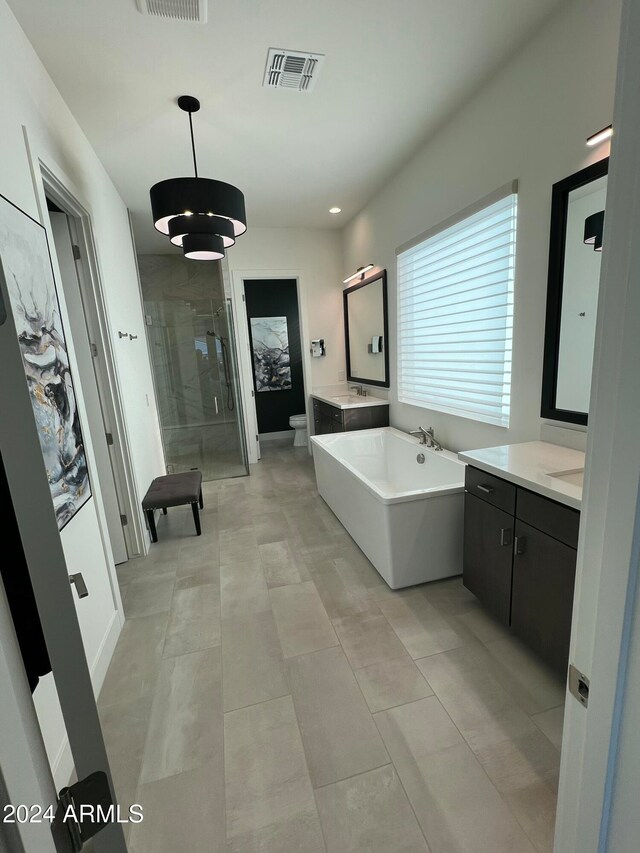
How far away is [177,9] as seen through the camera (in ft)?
5.57

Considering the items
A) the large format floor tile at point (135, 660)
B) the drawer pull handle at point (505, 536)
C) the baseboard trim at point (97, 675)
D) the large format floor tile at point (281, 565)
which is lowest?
the large format floor tile at point (135, 660)

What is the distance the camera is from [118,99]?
227 cm

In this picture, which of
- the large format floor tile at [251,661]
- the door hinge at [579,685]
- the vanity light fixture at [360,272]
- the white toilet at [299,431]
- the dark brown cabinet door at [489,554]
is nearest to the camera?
the door hinge at [579,685]

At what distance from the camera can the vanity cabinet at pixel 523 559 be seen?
153 cm

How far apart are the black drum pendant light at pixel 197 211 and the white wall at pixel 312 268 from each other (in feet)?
7.19

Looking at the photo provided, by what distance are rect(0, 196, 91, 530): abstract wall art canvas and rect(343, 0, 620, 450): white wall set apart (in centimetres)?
239

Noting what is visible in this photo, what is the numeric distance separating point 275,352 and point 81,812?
19.4ft

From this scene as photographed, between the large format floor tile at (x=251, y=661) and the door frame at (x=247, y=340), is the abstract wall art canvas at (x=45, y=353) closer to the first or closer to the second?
the large format floor tile at (x=251, y=661)

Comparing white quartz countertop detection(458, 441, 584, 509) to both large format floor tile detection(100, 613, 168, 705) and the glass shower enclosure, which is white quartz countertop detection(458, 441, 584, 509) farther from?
Answer: the glass shower enclosure

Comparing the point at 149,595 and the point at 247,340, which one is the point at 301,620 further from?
the point at 247,340

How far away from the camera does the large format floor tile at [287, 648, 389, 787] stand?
4.63ft

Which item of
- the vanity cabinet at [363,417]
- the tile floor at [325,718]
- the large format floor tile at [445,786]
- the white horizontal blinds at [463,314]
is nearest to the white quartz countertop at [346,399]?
the vanity cabinet at [363,417]

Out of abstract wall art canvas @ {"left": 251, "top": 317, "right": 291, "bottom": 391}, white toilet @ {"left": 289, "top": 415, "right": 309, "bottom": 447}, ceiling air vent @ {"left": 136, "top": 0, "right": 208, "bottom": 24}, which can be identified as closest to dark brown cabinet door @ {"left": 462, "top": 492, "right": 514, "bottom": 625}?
ceiling air vent @ {"left": 136, "top": 0, "right": 208, "bottom": 24}

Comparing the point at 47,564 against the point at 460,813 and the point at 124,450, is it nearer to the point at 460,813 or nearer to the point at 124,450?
the point at 460,813
